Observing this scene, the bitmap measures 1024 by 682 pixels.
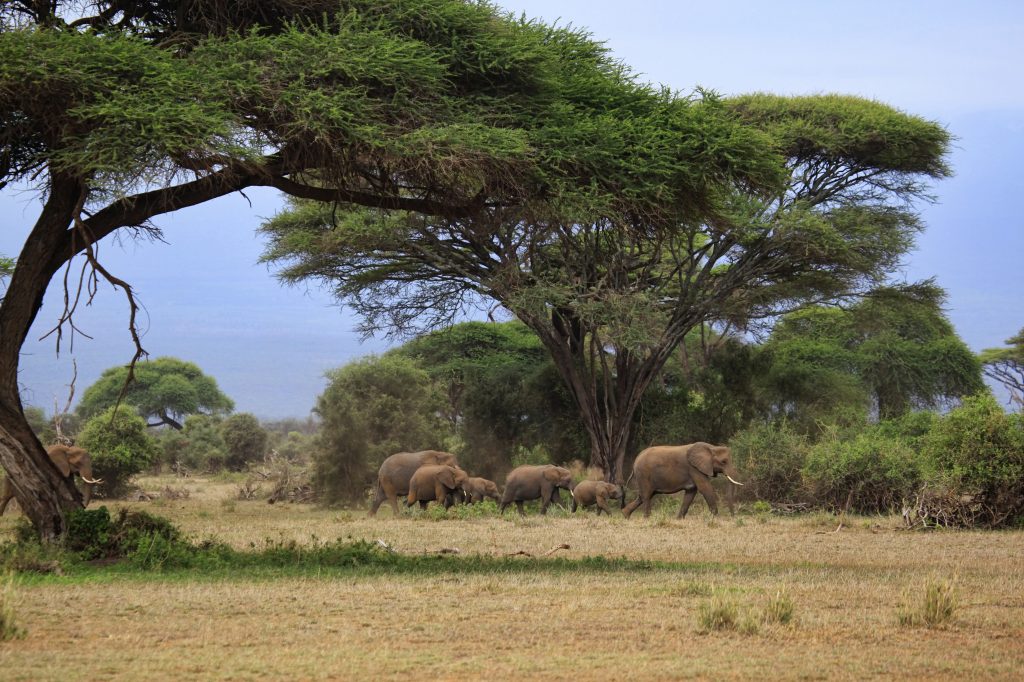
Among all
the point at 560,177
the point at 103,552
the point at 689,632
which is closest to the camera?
the point at 689,632

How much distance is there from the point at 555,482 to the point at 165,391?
4898cm

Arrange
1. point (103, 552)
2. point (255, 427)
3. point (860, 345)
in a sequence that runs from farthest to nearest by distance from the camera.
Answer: point (255, 427), point (860, 345), point (103, 552)

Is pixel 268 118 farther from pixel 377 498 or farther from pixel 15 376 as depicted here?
pixel 377 498

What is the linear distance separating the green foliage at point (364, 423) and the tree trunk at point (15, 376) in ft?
64.1

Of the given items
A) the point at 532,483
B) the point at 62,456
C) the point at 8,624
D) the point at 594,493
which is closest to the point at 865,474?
the point at 594,493

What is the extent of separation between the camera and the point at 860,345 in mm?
47750

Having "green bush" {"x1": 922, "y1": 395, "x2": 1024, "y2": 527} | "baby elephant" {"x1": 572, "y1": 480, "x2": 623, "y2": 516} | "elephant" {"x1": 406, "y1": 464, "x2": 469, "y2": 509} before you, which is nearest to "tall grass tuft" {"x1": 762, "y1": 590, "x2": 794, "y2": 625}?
"green bush" {"x1": 922, "y1": 395, "x2": 1024, "y2": 527}

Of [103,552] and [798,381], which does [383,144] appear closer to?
[103,552]

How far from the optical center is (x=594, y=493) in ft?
88.5

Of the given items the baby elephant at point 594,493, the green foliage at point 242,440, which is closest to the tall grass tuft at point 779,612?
the baby elephant at point 594,493

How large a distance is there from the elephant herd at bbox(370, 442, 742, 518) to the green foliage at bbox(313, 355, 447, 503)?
6.22m

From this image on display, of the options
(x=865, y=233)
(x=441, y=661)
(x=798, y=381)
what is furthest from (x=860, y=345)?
(x=441, y=661)

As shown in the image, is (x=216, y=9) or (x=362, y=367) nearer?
(x=216, y=9)

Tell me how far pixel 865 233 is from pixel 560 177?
1975cm
